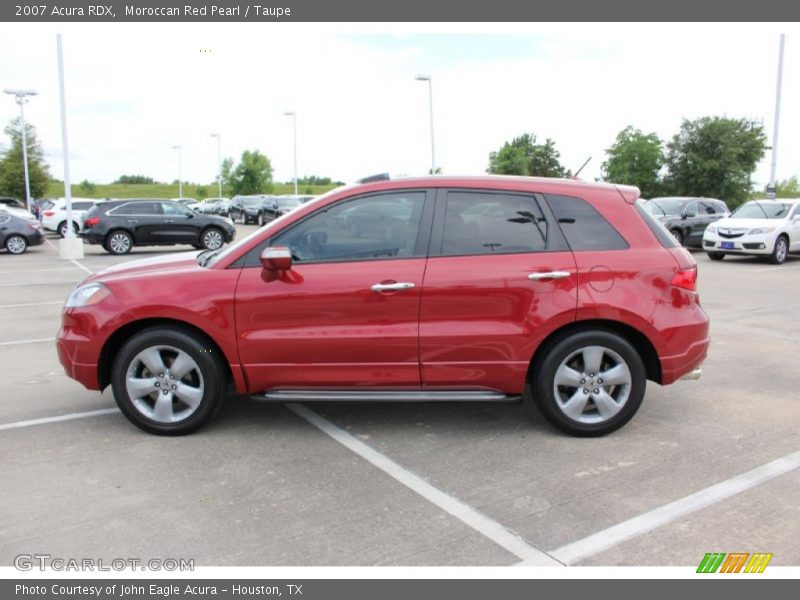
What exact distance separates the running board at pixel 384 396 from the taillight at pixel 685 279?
1.30 m

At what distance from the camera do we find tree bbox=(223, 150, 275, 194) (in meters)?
72.8

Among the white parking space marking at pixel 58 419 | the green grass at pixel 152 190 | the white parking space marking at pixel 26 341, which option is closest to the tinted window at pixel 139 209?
the white parking space marking at pixel 26 341

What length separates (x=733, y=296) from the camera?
440 inches

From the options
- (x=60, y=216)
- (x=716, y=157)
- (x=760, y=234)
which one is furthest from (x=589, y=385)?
(x=716, y=157)

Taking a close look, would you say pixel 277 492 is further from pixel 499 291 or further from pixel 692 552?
pixel 692 552

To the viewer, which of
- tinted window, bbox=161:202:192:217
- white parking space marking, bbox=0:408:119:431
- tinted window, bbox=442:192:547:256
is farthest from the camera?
tinted window, bbox=161:202:192:217

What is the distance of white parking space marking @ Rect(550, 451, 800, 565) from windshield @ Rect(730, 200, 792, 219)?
48.8 ft

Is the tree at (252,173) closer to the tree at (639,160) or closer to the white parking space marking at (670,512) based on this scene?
the tree at (639,160)

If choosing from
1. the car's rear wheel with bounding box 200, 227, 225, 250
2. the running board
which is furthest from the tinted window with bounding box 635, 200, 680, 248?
the car's rear wheel with bounding box 200, 227, 225, 250

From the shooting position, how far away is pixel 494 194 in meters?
4.68

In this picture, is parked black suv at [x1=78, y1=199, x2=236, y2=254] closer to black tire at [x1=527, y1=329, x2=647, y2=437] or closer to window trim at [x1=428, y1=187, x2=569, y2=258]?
window trim at [x1=428, y1=187, x2=569, y2=258]

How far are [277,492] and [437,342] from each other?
1380 millimetres

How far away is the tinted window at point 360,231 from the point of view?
15.0ft

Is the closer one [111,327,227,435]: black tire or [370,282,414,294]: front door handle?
[370,282,414,294]: front door handle
